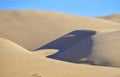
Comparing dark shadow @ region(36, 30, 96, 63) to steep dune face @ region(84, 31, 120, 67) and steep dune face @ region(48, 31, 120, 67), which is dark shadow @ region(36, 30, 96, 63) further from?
steep dune face @ region(84, 31, 120, 67)

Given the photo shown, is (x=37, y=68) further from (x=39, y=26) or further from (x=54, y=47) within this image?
(x=39, y=26)

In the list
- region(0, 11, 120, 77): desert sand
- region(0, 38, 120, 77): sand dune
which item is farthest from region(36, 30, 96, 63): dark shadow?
region(0, 38, 120, 77): sand dune

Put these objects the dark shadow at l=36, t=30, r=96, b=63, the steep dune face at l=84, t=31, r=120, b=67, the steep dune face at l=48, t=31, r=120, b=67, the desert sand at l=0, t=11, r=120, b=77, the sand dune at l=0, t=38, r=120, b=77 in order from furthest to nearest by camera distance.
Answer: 1. the dark shadow at l=36, t=30, r=96, b=63
2. the steep dune face at l=48, t=31, r=120, b=67
3. the steep dune face at l=84, t=31, r=120, b=67
4. the desert sand at l=0, t=11, r=120, b=77
5. the sand dune at l=0, t=38, r=120, b=77

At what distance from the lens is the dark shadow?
2080 centimetres

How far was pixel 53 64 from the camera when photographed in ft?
47.5

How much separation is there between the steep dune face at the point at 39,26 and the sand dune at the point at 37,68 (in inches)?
664

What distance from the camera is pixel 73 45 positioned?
27.6m

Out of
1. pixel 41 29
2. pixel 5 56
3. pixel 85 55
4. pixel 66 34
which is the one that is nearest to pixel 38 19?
pixel 41 29

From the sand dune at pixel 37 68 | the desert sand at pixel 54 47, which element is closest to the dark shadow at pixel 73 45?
the desert sand at pixel 54 47

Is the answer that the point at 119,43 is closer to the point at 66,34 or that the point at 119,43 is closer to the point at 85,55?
the point at 85,55

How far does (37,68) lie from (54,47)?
15.7 m

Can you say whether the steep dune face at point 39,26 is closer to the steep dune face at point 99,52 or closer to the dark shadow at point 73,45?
the dark shadow at point 73,45

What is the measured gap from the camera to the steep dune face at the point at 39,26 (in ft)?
110

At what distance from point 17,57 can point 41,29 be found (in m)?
21.7
